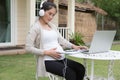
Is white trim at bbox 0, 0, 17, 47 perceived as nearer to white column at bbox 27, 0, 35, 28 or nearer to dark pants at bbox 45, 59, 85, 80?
white column at bbox 27, 0, 35, 28

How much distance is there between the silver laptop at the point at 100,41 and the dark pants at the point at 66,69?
1.11 ft

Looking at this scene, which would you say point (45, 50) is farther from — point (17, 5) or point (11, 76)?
point (17, 5)

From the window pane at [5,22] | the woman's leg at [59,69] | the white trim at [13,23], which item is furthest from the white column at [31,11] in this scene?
the woman's leg at [59,69]

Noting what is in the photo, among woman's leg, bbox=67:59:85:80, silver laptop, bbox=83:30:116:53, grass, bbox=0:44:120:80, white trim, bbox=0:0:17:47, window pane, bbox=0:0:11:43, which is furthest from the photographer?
white trim, bbox=0:0:17:47

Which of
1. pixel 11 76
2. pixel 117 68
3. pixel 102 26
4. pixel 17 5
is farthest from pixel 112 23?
pixel 11 76

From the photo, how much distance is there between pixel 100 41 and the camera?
16.3ft

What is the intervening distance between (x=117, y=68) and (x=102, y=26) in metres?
15.7

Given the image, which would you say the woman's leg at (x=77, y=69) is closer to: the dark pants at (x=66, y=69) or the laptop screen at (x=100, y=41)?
the dark pants at (x=66, y=69)

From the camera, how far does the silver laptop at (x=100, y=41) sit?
4.90 meters

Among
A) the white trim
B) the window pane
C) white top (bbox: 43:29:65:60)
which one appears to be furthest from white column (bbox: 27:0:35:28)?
white top (bbox: 43:29:65:60)

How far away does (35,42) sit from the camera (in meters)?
4.96

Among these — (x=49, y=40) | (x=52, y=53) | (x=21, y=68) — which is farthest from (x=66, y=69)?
(x=21, y=68)

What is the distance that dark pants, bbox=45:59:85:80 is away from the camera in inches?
188

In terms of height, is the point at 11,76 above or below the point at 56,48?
below
